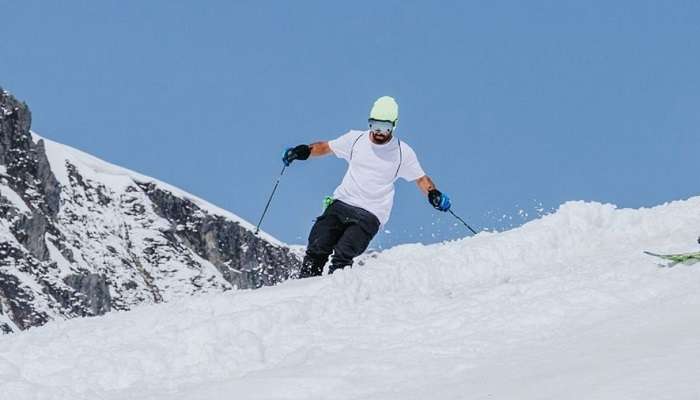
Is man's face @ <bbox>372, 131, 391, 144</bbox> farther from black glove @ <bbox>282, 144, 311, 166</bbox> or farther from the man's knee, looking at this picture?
the man's knee

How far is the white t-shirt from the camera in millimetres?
10922

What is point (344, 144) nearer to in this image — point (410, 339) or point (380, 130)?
point (380, 130)

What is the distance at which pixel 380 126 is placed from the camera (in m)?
10.8

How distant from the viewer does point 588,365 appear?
15.9ft

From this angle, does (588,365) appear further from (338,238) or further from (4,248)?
(4,248)

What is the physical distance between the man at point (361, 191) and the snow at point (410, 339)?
1.21m

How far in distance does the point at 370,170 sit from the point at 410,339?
186 inches

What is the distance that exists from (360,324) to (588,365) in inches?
94.8

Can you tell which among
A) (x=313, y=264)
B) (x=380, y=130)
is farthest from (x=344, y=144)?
(x=313, y=264)

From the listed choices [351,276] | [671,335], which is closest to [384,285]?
[351,276]

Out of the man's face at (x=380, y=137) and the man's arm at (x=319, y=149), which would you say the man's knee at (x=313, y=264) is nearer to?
the man's arm at (x=319, y=149)

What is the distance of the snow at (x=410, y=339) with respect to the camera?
4938mm

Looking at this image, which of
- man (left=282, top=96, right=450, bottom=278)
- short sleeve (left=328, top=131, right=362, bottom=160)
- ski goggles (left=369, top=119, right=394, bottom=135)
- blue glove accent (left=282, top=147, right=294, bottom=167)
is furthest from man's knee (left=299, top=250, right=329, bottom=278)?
ski goggles (left=369, top=119, right=394, bottom=135)

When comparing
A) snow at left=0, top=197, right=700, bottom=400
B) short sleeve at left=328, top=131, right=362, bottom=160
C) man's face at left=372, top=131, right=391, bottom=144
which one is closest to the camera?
snow at left=0, top=197, right=700, bottom=400
